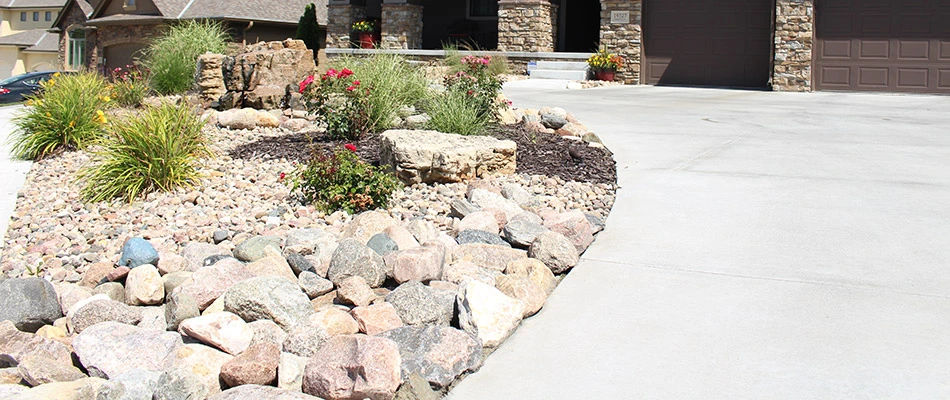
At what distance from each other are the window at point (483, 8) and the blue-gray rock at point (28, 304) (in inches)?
922

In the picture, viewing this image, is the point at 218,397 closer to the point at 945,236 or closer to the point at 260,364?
the point at 260,364

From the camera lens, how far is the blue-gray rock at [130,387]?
12.2ft

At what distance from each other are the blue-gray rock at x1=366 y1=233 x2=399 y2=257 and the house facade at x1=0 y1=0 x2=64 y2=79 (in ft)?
157

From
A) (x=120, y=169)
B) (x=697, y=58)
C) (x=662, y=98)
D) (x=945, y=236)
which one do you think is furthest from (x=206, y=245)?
(x=697, y=58)

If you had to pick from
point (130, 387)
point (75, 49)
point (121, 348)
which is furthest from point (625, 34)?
point (75, 49)

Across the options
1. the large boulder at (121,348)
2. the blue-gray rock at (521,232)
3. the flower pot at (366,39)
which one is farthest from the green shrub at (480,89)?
the flower pot at (366,39)

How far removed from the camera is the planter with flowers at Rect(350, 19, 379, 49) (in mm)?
26719

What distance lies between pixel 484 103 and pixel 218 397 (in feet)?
19.8

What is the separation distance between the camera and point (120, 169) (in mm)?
7957

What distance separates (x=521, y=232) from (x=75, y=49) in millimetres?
36793

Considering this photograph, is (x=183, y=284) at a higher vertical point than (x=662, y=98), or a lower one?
lower

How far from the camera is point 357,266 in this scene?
523 centimetres

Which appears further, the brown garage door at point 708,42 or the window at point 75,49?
the window at point 75,49

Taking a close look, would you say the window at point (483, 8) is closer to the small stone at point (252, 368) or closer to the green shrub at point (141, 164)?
the green shrub at point (141, 164)
